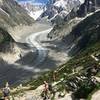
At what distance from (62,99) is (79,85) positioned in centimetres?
396

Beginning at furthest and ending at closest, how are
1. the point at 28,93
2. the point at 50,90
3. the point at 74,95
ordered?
1. the point at 28,93
2. the point at 50,90
3. the point at 74,95

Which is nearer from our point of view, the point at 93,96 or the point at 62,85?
the point at 93,96

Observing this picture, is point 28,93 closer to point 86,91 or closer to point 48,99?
point 48,99

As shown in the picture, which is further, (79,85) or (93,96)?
(79,85)

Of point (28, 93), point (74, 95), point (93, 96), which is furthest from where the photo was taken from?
point (28, 93)

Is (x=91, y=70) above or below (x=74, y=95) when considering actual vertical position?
above

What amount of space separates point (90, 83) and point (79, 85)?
11.1ft

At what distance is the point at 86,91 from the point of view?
226ft

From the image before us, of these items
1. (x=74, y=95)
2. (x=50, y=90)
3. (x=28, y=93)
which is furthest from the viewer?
(x=28, y=93)

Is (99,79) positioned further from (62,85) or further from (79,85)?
(62,85)

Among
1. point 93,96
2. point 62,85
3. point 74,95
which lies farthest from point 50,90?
point 93,96

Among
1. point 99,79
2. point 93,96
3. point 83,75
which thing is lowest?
point 93,96

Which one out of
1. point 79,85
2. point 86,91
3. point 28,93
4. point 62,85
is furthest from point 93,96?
point 28,93

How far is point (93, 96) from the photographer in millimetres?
66750
